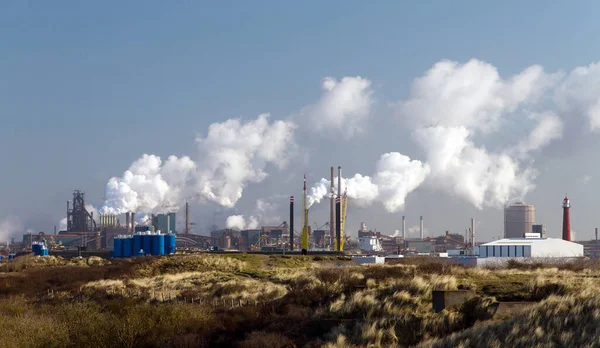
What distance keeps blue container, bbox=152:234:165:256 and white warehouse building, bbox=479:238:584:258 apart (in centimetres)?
5406

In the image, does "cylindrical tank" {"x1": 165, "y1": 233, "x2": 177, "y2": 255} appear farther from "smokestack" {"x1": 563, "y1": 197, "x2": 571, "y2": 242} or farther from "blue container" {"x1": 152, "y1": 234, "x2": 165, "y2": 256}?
"smokestack" {"x1": 563, "y1": 197, "x2": 571, "y2": 242}

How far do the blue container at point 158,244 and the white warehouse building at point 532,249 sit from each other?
5406 cm

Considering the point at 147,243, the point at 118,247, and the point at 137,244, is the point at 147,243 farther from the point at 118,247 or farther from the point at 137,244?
the point at 118,247

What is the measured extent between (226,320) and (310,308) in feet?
12.4

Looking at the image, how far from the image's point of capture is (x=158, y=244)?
385 ft

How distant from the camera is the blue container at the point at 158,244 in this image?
117 m

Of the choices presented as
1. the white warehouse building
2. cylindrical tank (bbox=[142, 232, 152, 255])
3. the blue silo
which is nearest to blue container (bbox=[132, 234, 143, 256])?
the blue silo


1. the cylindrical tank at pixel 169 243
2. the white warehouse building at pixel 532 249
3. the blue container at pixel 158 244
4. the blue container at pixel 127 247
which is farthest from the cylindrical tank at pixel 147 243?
the white warehouse building at pixel 532 249

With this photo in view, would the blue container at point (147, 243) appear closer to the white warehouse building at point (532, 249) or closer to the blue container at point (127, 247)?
the blue container at point (127, 247)

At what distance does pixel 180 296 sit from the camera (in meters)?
46.7

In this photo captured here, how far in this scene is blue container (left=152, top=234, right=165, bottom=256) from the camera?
11681 centimetres

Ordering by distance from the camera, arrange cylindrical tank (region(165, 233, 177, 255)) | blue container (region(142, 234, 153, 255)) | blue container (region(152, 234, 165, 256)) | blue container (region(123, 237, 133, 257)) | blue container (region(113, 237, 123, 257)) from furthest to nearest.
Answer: blue container (region(113, 237, 123, 257))
blue container (region(123, 237, 133, 257))
cylindrical tank (region(165, 233, 177, 255))
blue container (region(142, 234, 153, 255))
blue container (region(152, 234, 165, 256))

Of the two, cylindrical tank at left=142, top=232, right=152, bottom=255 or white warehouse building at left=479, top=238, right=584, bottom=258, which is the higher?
cylindrical tank at left=142, top=232, right=152, bottom=255

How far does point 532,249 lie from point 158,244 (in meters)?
60.9
